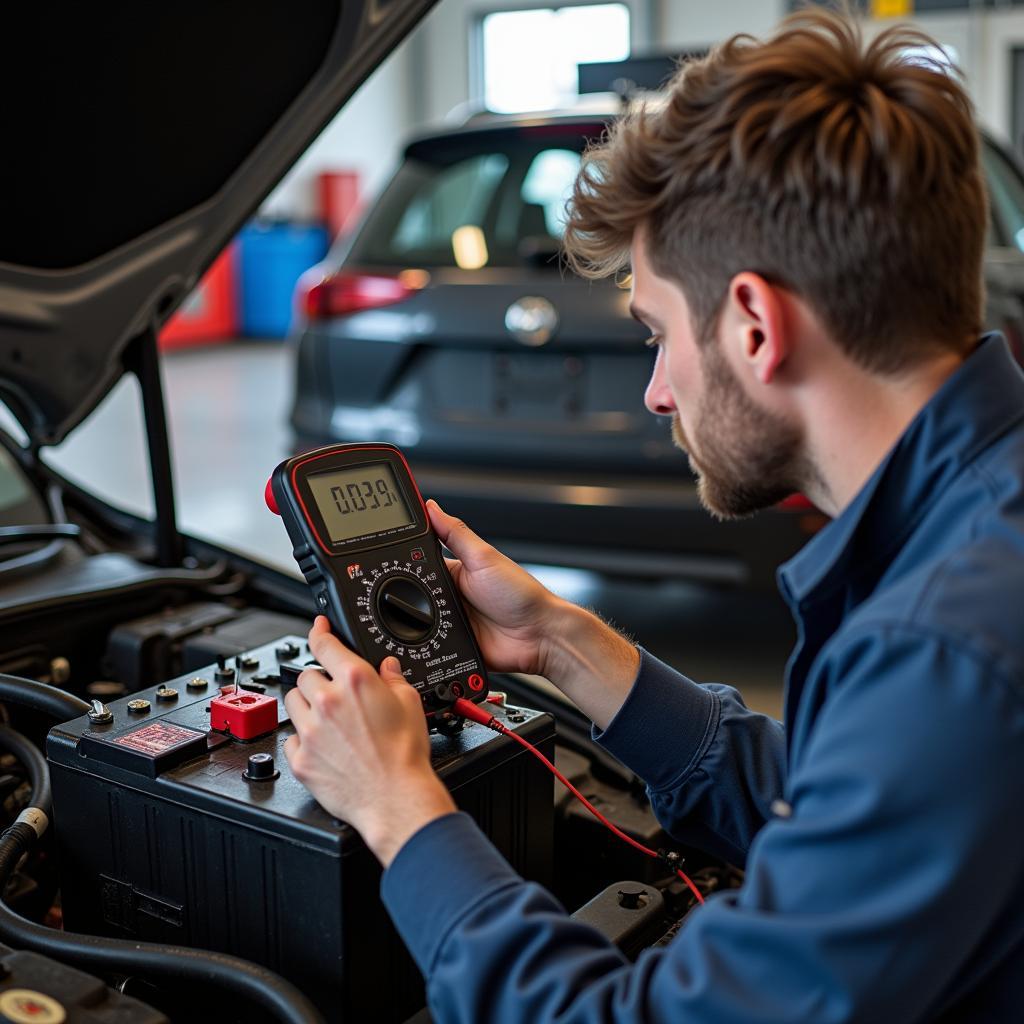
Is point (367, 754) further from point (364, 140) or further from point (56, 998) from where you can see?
point (364, 140)

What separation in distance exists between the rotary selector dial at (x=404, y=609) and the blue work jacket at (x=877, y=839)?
0.79ft

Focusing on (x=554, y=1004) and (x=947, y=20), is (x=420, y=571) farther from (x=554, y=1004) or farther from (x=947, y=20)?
(x=947, y=20)

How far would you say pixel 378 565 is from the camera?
3.75 feet

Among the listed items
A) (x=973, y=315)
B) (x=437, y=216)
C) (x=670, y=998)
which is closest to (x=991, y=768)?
(x=670, y=998)

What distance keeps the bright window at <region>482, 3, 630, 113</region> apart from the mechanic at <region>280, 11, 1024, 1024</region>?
422 inches

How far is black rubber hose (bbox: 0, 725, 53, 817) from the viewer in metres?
1.19

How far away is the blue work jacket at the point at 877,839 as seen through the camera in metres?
0.72

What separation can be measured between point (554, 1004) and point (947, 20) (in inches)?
392

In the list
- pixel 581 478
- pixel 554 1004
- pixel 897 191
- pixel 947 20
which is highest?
pixel 947 20

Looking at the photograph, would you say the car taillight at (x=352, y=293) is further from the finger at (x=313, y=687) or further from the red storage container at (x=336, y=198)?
the red storage container at (x=336, y=198)

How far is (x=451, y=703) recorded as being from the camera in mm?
1113

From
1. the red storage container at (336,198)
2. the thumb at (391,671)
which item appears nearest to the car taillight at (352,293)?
the thumb at (391,671)

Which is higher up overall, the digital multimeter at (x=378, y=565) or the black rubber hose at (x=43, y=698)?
the digital multimeter at (x=378, y=565)

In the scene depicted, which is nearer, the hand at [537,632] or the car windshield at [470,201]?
the hand at [537,632]
